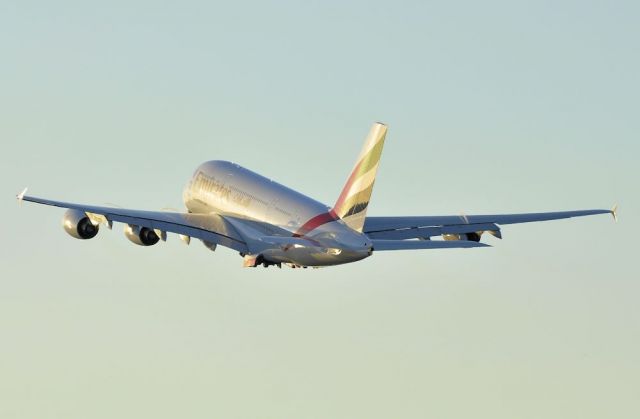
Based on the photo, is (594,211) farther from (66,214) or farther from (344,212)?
(66,214)

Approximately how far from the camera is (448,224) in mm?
98625

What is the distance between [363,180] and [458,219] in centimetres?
1319

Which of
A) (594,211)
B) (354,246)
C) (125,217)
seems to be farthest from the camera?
(594,211)

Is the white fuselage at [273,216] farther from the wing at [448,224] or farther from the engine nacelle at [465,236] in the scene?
the engine nacelle at [465,236]

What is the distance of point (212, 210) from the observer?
105 m

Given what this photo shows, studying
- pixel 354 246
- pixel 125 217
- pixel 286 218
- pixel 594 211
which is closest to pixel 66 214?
pixel 125 217

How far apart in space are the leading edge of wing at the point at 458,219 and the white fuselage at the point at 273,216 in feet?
15.3

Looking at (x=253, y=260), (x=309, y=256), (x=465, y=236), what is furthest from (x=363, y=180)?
(x=465, y=236)

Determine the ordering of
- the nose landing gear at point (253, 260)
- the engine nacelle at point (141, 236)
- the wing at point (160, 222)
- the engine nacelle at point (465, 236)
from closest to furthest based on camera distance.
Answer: the nose landing gear at point (253, 260), the wing at point (160, 222), the engine nacelle at point (141, 236), the engine nacelle at point (465, 236)

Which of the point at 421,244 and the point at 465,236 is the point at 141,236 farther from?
the point at 421,244

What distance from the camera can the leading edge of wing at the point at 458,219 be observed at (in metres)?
97.6

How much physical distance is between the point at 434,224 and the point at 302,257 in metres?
11.6

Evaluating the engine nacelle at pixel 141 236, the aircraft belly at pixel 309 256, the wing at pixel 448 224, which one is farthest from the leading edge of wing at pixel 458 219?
the engine nacelle at pixel 141 236

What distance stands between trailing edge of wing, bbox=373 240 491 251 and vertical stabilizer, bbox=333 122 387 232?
182cm
